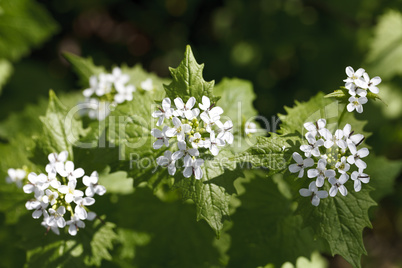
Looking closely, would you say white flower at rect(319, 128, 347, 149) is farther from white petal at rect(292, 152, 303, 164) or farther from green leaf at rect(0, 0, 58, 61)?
green leaf at rect(0, 0, 58, 61)

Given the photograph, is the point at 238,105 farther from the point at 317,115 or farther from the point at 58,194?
the point at 58,194

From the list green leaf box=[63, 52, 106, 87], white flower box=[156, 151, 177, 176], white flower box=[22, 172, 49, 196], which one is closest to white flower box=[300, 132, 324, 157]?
white flower box=[156, 151, 177, 176]

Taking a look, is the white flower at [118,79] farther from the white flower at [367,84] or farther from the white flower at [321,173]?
the white flower at [367,84]

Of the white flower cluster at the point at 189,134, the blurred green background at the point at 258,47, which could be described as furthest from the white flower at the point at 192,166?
the blurred green background at the point at 258,47

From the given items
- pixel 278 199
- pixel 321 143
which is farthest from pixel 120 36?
pixel 321 143

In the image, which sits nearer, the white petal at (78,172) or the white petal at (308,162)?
the white petal at (308,162)
